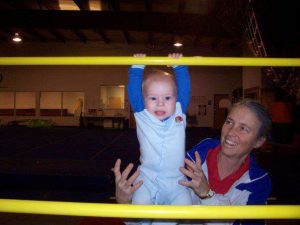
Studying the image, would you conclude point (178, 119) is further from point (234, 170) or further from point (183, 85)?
point (234, 170)

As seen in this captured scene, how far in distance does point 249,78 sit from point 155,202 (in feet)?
37.1

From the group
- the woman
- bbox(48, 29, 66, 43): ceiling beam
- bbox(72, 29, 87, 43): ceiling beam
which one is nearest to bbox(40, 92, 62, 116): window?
bbox(48, 29, 66, 43): ceiling beam

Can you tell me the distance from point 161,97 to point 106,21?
954 centimetres

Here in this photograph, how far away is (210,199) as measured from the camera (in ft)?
4.87

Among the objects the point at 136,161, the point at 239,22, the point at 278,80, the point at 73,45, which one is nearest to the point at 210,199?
the point at 136,161

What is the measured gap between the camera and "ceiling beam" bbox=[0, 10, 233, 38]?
33.3 feet

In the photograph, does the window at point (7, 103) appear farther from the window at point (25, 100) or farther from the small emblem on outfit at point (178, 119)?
the small emblem on outfit at point (178, 119)

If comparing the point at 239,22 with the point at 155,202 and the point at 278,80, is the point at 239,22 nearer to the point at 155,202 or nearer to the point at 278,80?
the point at 278,80

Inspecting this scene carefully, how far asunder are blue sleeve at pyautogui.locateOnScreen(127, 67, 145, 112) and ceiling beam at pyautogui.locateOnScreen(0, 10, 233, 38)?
346 inches

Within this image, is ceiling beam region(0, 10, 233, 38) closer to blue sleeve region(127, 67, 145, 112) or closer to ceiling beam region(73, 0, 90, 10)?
ceiling beam region(73, 0, 90, 10)

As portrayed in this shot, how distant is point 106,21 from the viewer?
10555 millimetres

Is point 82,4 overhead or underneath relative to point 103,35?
overhead

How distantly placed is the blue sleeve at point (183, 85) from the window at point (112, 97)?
15.2 meters

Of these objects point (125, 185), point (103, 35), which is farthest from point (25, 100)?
point (125, 185)
